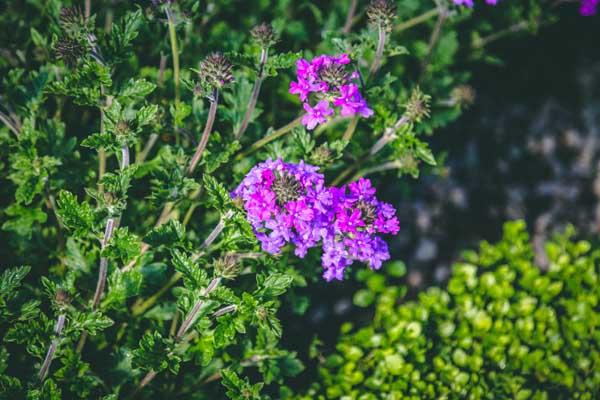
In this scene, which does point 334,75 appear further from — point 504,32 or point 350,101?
point 504,32

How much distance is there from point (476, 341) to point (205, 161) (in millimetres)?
1689

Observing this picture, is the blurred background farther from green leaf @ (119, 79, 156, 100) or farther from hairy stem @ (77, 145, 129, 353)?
green leaf @ (119, 79, 156, 100)

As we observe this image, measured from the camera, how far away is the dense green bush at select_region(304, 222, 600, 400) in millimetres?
2447

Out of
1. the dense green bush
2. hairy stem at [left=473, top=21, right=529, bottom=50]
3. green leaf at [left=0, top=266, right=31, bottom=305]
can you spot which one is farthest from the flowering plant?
hairy stem at [left=473, top=21, right=529, bottom=50]

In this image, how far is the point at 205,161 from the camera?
6.68ft

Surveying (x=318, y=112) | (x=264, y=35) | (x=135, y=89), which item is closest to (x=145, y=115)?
(x=135, y=89)

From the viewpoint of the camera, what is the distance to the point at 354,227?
5.80 ft

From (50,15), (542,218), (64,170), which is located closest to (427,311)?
(542,218)

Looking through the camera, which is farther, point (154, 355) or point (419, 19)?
point (419, 19)

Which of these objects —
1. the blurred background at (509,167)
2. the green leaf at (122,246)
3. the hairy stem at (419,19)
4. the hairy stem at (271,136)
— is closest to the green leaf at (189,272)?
the green leaf at (122,246)

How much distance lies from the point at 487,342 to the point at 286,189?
1.57 metres

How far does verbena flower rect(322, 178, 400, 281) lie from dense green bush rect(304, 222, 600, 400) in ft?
2.75

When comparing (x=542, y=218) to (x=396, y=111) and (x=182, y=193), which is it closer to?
(x=396, y=111)

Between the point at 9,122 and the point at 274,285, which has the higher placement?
the point at 9,122
